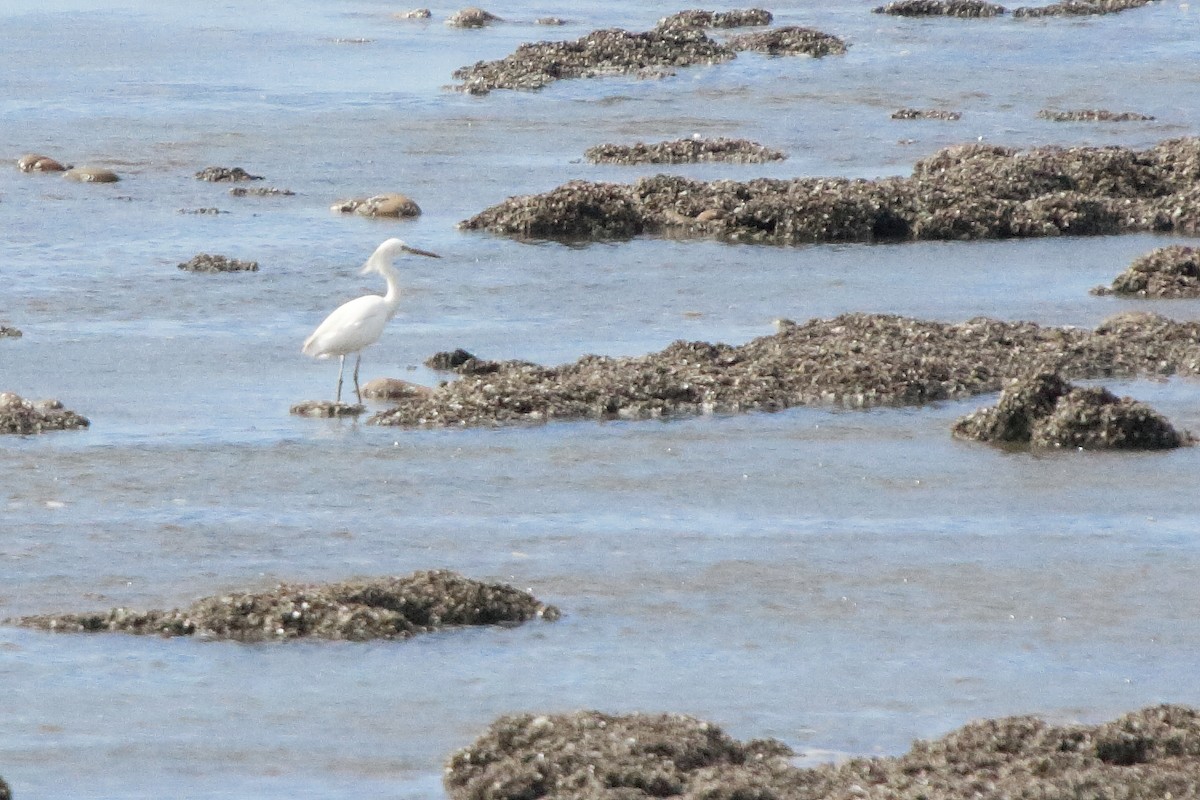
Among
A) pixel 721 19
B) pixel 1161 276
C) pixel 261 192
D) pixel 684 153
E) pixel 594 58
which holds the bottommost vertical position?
pixel 1161 276

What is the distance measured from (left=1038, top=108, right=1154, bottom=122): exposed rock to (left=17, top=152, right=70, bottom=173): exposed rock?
1215cm

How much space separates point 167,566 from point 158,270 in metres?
A: 8.01

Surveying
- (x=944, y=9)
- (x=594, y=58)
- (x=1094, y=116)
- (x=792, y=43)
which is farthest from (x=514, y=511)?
(x=944, y=9)

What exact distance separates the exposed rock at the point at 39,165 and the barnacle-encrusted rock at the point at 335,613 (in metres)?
14.7

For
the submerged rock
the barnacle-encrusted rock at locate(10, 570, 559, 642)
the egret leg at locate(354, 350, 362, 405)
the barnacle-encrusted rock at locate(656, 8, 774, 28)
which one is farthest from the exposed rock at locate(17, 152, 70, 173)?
the barnacle-encrusted rock at locate(656, 8, 774, 28)

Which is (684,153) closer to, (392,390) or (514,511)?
(392,390)

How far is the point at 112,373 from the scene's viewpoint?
13531 millimetres

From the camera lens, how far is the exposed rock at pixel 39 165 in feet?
73.4

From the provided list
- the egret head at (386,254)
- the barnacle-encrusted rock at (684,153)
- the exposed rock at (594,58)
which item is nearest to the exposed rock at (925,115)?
the barnacle-encrusted rock at (684,153)

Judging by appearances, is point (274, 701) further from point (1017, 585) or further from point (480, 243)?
point (480, 243)

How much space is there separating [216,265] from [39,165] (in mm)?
6415

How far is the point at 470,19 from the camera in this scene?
1542 inches

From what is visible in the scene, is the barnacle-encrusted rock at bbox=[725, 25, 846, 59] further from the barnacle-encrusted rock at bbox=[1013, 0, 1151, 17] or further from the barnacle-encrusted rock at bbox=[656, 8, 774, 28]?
the barnacle-encrusted rock at bbox=[1013, 0, 1151, 17]

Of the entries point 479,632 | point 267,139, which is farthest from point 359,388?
point 267,139
